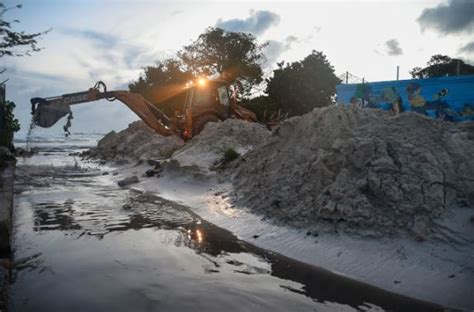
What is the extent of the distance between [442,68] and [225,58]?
1929 centimetres

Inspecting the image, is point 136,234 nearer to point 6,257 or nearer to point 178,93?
point 6,257

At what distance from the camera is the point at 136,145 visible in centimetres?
2464

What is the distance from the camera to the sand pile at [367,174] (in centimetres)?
596

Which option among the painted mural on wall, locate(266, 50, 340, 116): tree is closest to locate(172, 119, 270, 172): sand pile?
the painted mural on wall

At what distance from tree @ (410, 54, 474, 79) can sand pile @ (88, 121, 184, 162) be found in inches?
912

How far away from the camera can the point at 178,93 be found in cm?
3291

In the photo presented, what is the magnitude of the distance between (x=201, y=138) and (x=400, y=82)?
9.47 m

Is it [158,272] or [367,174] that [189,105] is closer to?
[367,174]

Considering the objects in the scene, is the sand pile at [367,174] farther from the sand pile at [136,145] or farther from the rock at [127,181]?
the sand pile at [136,145]

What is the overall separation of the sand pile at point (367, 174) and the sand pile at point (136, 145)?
361 inches

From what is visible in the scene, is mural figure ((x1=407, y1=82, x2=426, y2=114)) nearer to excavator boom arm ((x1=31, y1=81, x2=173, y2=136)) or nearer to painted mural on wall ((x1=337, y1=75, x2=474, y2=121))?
painted mural on wall ((x1=337, y1=75, x2=474, y2=121))

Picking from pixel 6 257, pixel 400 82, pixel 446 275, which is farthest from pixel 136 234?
pixel 400 82

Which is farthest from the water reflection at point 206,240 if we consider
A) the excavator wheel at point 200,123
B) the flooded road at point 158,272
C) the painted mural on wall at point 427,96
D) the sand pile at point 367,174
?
the painted mural on wall at point 427,96

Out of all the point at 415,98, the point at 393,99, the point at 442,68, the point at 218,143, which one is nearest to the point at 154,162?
the point at 218,143
